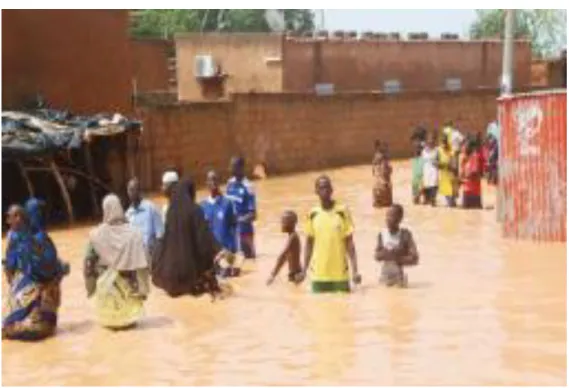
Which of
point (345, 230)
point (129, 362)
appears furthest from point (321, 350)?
point (345, 230)

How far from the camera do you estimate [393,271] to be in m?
11.2

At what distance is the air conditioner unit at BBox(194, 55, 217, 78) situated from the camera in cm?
3616

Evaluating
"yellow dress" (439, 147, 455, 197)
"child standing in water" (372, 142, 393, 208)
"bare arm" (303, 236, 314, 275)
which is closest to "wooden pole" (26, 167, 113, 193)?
"child standing in water" (372, 142, 393, 208)

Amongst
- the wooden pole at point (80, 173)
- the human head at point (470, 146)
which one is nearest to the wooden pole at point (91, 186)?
the wooden pole at point (80, 173)

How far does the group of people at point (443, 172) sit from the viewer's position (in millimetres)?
18219

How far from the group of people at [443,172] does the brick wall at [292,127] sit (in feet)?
20.6

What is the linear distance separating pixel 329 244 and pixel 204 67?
26.4 m

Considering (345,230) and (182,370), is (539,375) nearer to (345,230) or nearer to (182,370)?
(182,370)

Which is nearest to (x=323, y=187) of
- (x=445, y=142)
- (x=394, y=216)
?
(x=394, y=216)

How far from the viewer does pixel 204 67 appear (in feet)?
119

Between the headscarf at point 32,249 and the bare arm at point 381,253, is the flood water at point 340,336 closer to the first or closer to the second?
the bare arm at point 381,253

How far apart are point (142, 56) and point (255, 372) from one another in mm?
31685

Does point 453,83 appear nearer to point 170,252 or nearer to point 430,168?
point 430,168

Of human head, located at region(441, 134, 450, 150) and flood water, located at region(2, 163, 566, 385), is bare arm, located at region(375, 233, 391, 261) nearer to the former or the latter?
flood water, located at region(2, 163, 566, 385)
